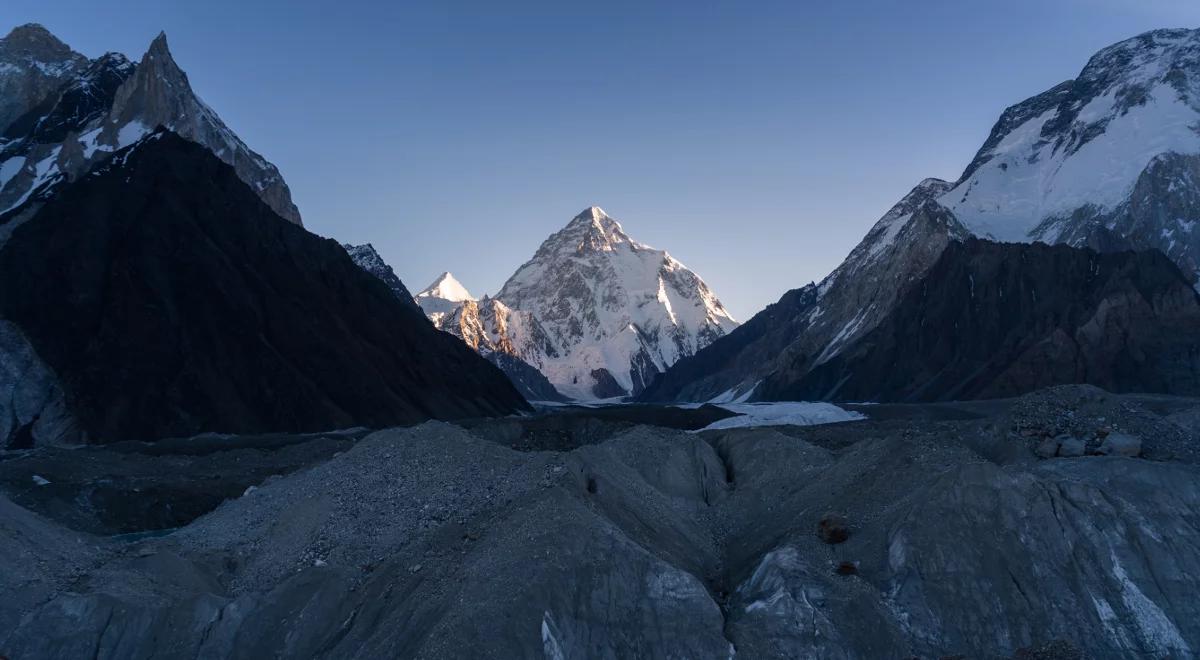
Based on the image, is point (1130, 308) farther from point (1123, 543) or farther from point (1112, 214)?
point (1123, 543)

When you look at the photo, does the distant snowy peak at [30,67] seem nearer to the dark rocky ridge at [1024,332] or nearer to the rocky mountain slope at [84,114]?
the rocky mountain slope at [84,114]

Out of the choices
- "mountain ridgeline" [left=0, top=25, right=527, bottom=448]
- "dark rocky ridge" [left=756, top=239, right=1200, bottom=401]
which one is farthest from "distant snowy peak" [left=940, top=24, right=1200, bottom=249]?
"mountain ridgeline" [left=0, top=25, right=527, bottom=448]

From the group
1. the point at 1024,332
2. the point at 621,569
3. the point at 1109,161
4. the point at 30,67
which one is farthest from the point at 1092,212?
the point at 30,67

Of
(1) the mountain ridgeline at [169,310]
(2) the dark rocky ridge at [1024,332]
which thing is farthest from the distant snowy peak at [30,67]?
(2) the dark rocky ridge at [1024,332]

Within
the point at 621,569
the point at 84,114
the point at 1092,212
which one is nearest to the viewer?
the point at 621,569

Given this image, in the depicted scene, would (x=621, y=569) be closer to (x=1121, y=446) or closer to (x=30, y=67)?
(x=1121, y=446)

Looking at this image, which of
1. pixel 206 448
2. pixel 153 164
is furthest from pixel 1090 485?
Result: pixel 153 164
